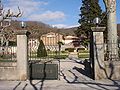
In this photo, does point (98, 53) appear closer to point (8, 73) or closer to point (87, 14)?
point (8, 73)

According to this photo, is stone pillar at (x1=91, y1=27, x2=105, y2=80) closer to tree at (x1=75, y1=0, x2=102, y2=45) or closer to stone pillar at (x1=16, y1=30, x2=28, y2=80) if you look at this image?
stone pillar at (x1=16, y1=30, x2=28, y2=80)

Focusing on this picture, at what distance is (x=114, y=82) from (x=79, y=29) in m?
50.9

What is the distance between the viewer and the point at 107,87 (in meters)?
11.2

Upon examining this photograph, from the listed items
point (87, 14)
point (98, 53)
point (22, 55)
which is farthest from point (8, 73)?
point (87, 14)

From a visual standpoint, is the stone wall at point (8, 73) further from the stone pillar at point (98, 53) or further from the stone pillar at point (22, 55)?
the stone pillar at point (98, 53)

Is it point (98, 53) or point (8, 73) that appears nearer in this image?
point (98, 53)

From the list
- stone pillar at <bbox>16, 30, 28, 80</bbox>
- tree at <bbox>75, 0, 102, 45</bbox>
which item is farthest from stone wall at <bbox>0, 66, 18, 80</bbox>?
tree at <bbox>75, 0, 102, 45</bbox>

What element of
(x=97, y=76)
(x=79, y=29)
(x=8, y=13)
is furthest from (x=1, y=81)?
(x=79, y=29)

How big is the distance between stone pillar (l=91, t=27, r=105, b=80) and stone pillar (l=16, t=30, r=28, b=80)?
330 centimetres

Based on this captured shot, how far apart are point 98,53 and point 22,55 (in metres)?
3.64

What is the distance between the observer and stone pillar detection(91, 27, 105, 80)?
13.3m

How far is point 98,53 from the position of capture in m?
13.3

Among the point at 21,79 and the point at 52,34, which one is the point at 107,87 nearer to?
the point at 21,79

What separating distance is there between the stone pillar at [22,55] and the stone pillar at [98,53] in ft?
10.8
